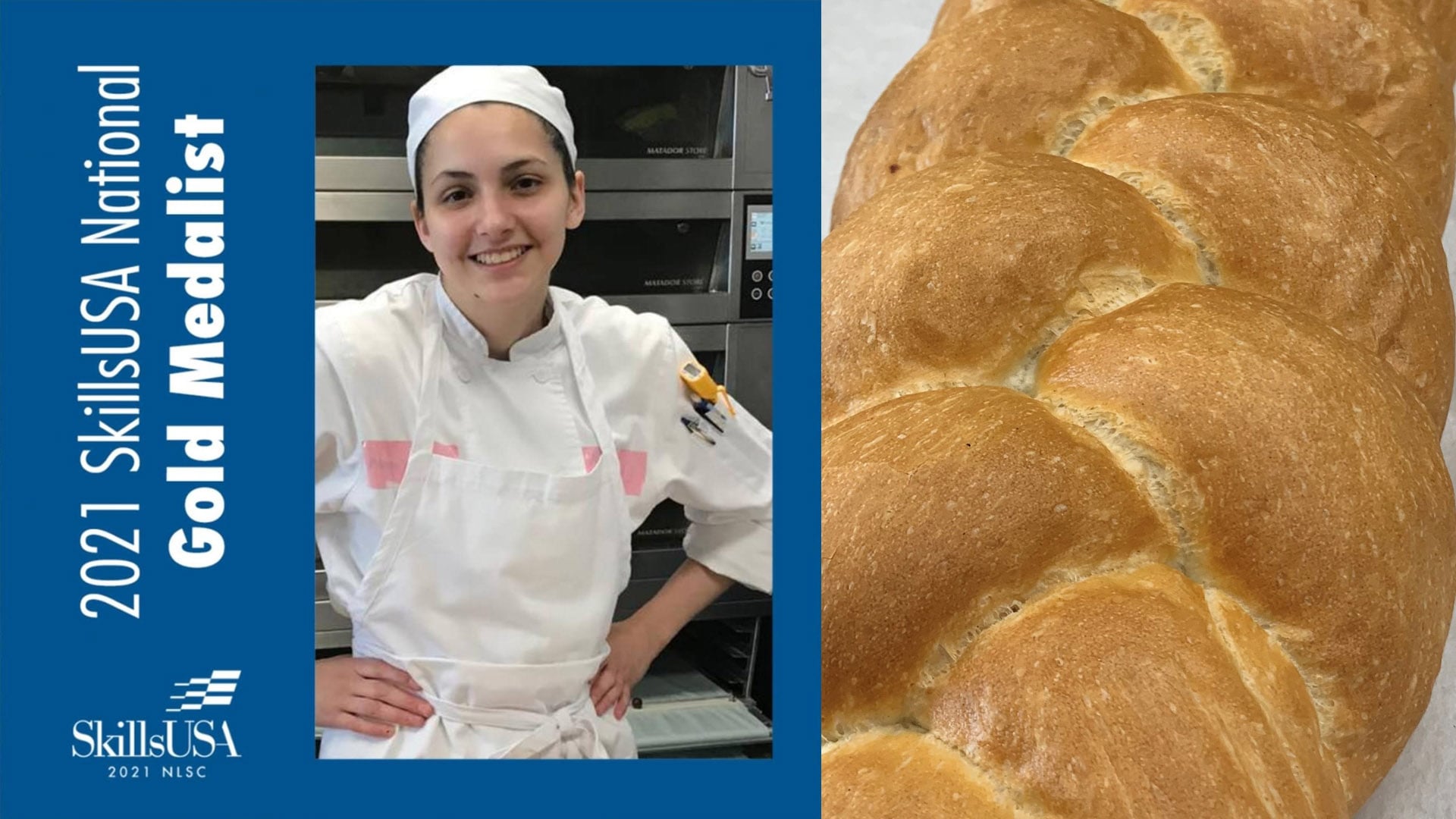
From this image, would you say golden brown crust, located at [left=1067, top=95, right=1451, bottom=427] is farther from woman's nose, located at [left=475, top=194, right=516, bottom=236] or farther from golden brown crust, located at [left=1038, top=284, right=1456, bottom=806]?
woman's nose, located at [left=475, top=194, right=516, bottom=236]

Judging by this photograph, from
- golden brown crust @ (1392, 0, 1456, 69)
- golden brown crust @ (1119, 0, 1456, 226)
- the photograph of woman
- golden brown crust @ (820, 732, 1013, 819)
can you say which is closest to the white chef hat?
the photograph of woman

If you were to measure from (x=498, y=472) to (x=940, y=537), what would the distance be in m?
0.17

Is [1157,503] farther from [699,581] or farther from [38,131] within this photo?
[38,131]

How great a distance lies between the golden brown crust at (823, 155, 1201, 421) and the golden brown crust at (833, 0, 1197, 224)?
11cm

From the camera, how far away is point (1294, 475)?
51 cm

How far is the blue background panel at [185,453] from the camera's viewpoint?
376 mm

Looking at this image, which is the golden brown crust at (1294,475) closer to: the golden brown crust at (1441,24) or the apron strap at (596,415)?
the apron strap at (596,415)

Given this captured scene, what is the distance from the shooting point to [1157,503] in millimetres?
513

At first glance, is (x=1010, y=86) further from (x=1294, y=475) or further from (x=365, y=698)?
(x=365, y=698)

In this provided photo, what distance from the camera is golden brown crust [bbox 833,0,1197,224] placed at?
2.25ft

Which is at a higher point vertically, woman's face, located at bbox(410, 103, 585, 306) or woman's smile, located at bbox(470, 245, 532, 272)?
woman's face, located at bbox(410, 103, 585, 306)

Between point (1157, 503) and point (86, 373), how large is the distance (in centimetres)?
38

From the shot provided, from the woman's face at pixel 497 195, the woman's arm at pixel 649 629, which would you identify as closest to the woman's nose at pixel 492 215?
the woman's face at pixel 497 195

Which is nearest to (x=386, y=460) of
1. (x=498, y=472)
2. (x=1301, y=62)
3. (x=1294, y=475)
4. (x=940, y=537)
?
(x=498, y=472)
